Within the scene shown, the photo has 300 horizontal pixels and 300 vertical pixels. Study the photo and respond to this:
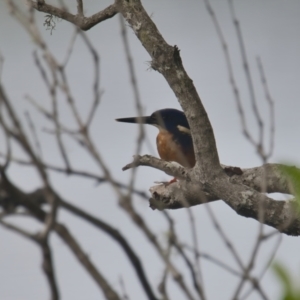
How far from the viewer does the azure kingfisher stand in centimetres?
526

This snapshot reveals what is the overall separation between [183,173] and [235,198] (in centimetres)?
32

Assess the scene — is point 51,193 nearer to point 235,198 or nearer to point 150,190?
point 235,198

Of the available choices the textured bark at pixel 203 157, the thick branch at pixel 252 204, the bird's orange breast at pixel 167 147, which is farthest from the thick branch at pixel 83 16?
the bird's orange breast at pixel 167 147

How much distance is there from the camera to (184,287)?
4.20 ft

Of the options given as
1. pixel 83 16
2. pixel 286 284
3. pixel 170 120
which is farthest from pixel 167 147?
pixel 286 284

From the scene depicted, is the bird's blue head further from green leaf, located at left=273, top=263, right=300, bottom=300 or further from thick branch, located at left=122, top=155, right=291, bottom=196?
green leaf, located at left=273, top=263, right=300, bottom=300

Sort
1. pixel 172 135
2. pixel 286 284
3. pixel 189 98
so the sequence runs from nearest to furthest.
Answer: pixel 286 284 < pixel 189 98 < pixel 172 135

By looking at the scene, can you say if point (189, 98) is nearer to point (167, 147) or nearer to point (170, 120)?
point (167, 147)

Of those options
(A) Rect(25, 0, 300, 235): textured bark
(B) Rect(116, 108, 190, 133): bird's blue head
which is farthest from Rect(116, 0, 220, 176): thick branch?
(B) Rect(116, 108, 190, 133): bird's blue head

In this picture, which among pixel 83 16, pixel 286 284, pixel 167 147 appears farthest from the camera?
pixel 167 147

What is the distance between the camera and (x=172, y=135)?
18.4 ft

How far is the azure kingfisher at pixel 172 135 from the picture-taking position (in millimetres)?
5258

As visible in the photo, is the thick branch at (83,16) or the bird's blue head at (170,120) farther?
the bird's blue head at (170,120)

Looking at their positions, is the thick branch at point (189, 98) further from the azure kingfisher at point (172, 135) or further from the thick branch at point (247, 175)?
the azure kingfisher at point (172, 135)
